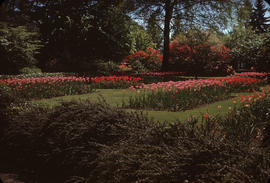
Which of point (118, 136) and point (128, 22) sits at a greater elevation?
point (128, 22)

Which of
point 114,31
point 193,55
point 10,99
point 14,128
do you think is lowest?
point 14,128

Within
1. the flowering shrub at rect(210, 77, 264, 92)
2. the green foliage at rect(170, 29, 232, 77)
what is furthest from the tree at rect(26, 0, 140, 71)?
the flowering shrub at rect(210, 77, 264, 92)

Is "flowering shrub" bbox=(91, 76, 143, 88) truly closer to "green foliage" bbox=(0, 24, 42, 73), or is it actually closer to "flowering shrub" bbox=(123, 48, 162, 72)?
"green foliage" bbox=(0, 24, 42, 73)

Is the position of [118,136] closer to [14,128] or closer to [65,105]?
[65,105]

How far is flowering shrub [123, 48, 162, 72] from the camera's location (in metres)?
20.0

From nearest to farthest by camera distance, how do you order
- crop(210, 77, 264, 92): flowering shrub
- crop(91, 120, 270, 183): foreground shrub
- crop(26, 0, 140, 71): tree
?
crop(91, 120, 270, 183): foreground shrub → crop(210, 77, 264, 92): flowering shrub → crop(26, 0, 140, 71): tree

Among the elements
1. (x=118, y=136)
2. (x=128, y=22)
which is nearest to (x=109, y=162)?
(x=118, y=136)

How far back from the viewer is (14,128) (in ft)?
14.5

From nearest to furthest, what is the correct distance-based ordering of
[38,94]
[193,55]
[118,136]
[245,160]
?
[245,160]
[118,136]
[38,94]
[193,55]

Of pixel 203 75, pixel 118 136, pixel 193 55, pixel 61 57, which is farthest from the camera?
pixel 61 57

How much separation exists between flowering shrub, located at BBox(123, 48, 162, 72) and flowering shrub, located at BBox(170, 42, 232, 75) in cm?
150

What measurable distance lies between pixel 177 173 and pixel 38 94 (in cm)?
716

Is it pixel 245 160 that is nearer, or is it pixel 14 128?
pixel 245 160

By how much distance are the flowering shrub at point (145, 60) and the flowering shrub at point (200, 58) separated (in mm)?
1499
